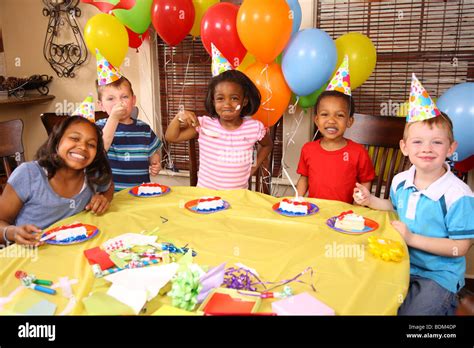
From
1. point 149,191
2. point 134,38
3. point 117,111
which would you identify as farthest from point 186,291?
point 134,38

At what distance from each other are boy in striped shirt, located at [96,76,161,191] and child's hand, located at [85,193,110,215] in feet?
2.11

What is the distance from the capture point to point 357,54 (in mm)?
2475

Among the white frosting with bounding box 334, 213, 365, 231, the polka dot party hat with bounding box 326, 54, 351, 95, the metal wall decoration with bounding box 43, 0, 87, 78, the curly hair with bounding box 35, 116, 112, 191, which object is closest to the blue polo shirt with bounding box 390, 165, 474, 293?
the white frosting with bounding box 334, 213, 365, 231

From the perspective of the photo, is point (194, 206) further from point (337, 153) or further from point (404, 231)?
point (337, 153)

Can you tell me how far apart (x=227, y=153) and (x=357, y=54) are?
1017 millimetres

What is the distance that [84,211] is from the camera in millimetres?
1453

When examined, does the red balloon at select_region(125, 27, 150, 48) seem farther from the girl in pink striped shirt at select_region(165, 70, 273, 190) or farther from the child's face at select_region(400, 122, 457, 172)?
the child's face at select_region(400, 122, 457, 172)

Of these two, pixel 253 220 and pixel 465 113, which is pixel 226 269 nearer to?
pixel 253 220

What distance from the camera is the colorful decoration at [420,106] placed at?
1.38 metres

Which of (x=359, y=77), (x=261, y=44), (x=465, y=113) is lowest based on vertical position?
(x=465, y=113)

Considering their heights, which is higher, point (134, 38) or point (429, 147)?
point (134, 38)
